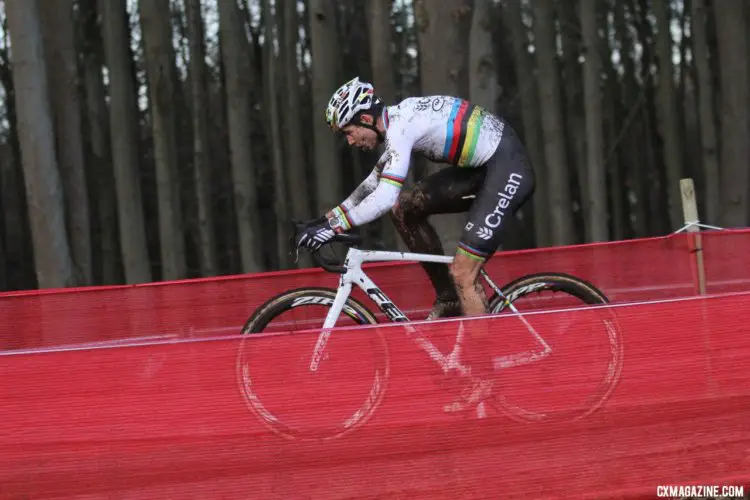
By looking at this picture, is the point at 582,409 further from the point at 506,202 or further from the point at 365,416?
the point at 506,202

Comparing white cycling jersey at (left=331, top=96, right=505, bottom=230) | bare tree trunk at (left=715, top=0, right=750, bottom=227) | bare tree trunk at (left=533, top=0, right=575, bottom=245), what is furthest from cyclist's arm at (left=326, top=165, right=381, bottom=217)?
bare tree trunk at (left=533, top=0, right=575, bottom=245)

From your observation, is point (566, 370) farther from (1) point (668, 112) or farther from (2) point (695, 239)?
(1) point (668, 112)

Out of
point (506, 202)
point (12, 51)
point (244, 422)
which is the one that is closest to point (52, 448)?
point (244, 422)

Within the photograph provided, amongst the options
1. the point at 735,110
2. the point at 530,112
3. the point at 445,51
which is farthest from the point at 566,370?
the point at 530,112

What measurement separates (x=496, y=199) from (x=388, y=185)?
68 cm

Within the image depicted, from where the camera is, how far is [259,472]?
161 inches

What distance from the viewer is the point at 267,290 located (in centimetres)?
633

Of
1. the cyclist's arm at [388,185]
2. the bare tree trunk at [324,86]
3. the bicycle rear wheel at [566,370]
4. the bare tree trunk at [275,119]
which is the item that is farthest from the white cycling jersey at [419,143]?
the bare tree trunk at [275,119]

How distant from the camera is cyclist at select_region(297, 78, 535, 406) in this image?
4.98 meters

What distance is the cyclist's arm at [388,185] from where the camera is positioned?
492 centimetres

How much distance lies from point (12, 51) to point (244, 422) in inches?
240

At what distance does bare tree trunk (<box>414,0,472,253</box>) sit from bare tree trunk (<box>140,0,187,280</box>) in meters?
6.99

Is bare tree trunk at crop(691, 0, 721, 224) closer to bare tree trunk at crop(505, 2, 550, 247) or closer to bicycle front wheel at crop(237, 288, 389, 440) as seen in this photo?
bare tree trunk at crop(505, 2, 550, 247)

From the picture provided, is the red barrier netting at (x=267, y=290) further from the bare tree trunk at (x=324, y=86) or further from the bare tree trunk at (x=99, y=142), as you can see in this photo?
the bare tree trunk at (x=99, y=142)
